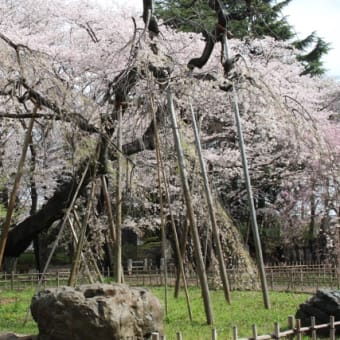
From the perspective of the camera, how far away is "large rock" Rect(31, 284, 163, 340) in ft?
19.2

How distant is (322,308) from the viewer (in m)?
7.38

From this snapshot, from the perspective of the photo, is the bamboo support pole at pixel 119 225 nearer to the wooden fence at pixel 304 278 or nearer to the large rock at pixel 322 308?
the large rock at pixel 322 308

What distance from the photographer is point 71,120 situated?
7.44m

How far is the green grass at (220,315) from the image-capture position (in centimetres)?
784

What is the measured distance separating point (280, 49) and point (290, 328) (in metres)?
15.6

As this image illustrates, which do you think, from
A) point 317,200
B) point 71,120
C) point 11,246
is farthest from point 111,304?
point 317,200

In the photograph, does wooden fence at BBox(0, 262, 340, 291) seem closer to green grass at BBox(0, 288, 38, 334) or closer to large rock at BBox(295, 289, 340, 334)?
green grass at BBox(0, 288, 38, 334)

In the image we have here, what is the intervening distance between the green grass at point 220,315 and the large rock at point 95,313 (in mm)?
1128

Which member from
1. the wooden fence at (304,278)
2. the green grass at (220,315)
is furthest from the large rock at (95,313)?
Result: the wooden fence at (304,278)

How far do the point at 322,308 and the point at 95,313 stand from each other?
3092 millimetres

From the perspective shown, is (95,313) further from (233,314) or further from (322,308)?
(233,314)

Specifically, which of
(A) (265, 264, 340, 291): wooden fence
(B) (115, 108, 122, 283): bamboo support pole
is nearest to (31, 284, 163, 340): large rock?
(B) (115, 108, 122, 283): bamboo support pole

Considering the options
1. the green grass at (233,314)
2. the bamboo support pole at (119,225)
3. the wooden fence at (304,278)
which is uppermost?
the bamboo support pole at (119,225)

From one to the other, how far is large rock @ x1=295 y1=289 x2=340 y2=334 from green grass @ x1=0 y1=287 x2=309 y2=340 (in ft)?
1.64
